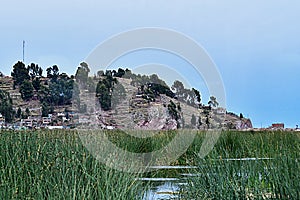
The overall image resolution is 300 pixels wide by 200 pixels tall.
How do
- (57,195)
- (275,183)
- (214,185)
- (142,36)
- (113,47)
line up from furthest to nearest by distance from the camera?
(142,36)
(113,47)
(214,185)
(275,183)
(57,195)

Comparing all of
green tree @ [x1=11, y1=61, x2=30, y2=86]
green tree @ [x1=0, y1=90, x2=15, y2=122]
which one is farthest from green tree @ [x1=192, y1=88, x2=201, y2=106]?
green tree @ [x1=11, y1=61, x2=30, y2=86]

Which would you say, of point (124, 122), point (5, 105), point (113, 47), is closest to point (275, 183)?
point (113, 47)

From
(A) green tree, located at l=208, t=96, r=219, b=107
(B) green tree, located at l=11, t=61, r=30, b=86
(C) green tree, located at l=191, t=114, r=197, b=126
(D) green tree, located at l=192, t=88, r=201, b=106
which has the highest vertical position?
(B) green tree, located at l=11, t=61, r=30, b=86

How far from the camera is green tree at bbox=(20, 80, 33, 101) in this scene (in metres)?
28.9

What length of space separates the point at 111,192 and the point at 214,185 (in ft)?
3.57

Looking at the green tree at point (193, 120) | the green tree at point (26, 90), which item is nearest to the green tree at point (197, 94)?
the green tree at point (193, 120)

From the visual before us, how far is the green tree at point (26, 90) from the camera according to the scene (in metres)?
28.9

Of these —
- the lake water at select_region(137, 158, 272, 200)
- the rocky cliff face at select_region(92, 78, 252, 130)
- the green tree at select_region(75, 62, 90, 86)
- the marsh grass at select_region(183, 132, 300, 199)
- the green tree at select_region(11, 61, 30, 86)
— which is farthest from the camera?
the green tree at select_region(11, 61, 30, 86)

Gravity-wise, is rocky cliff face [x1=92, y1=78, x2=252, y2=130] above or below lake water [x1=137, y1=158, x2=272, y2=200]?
above

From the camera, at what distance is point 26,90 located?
95.7 feet

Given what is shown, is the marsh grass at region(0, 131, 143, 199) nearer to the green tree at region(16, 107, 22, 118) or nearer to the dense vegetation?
the dense vegetation

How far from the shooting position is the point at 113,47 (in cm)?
703

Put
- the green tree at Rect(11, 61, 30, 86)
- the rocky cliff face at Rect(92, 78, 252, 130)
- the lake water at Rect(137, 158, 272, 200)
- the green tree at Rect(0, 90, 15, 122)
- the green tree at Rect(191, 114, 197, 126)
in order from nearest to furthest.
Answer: the lake water at Rect(137, 158, 272, 200) → the rocky cliff face at Rect(92, 78, 252, 130) → the green tree at Rect(191, 114, 197, 126) → the green tree at Rect(0, 90, 15, 122) → the green tree at Rect(11, 61, 30, 86)

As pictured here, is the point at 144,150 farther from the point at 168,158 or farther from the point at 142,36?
the point at 142,36
